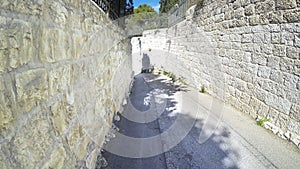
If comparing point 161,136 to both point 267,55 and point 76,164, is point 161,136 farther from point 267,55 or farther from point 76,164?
point 267,55

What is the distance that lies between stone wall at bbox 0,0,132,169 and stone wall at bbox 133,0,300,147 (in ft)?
7.96

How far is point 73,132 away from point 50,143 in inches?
13.3

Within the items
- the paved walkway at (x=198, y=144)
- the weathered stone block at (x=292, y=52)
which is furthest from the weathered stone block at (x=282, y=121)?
the weathered stone block at (x=292, y=52)

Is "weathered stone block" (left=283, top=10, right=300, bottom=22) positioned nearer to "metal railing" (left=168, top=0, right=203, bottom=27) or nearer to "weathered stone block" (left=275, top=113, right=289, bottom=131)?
"weathered stone block" (left=275, top=113, right=289, bottom=131)

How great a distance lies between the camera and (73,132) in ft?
4.34

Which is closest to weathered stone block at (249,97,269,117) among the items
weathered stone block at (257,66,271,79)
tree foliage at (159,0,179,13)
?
weathered stone block at (257,66,271,79)

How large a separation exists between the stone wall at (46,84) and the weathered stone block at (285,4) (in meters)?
2.42

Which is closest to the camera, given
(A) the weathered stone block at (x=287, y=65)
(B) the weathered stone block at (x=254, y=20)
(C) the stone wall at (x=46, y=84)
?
(C) the stone wall at (x=46, y=84)

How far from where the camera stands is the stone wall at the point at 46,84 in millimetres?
683

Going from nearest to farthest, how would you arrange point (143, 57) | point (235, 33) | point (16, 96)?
point (16, 96) < point (235, 33) < point (143, 57)

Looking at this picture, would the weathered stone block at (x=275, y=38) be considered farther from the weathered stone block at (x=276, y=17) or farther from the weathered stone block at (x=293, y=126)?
the weathered stone block at (x=293, y=126)

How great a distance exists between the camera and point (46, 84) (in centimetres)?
95

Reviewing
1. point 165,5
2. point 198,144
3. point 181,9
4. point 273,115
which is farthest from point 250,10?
point 165,5

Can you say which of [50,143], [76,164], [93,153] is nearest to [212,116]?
[93,153]
